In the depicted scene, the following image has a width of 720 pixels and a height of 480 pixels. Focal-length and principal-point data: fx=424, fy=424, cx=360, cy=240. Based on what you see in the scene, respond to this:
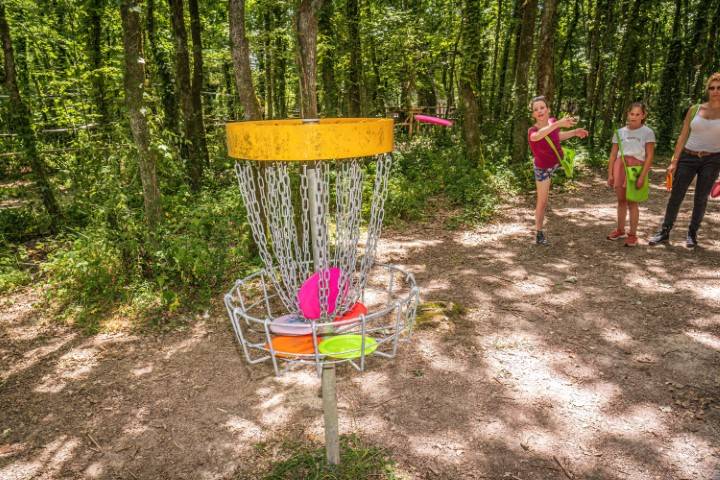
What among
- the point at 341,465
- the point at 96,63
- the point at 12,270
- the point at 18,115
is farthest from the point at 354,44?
the point at 341,465

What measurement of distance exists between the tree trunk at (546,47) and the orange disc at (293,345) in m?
9.10

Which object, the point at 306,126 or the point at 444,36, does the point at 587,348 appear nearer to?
the point at 306,126

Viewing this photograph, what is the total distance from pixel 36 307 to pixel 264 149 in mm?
5231

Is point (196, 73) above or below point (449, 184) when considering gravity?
above

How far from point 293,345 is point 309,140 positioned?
2.77 ft

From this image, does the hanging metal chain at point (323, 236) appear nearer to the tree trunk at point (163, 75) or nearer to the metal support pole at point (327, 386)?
the metal support pole at point (327, 386)

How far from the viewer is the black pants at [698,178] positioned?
498 cm

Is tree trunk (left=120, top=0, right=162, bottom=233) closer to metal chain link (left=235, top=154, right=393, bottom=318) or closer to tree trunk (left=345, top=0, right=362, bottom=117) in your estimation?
metal chain link (left=235, top=154, right=393, bottom=318)

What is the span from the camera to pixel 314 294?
1.82m

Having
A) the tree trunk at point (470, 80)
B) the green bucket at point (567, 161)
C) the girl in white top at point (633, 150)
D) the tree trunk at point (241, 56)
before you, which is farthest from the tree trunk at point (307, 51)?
the tree trunk at point (470, 80)

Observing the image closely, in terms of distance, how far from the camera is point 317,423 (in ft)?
10.2

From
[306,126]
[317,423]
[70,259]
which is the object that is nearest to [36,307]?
[70,259]

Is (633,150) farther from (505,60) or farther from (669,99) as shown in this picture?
(505,60)

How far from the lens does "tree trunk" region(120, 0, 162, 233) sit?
459cm
